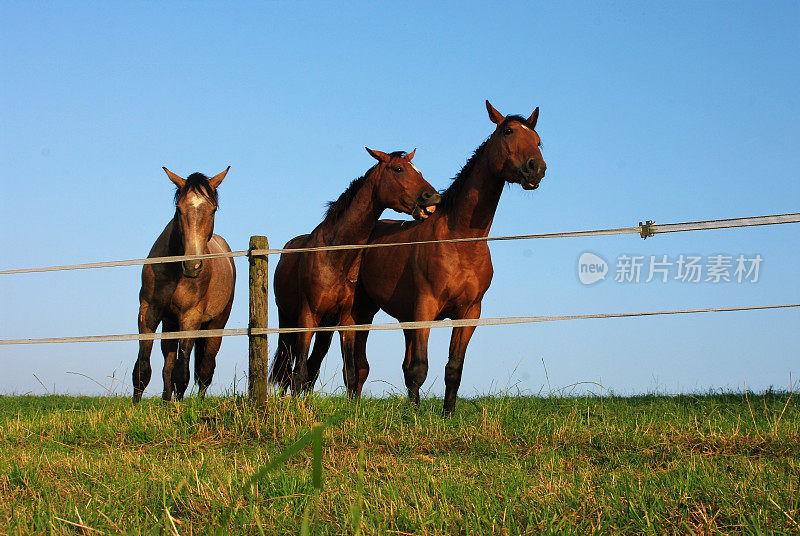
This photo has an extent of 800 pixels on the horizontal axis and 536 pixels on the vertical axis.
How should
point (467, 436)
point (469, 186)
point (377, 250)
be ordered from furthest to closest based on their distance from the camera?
point (377, 250) < point (469, 186) < point (467, 436)

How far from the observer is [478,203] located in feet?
22.2

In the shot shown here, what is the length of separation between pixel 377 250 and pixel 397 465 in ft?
12.4

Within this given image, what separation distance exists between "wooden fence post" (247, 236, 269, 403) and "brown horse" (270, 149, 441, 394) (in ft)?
2.28

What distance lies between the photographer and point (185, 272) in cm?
684

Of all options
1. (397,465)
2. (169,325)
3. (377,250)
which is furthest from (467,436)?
(169,325)

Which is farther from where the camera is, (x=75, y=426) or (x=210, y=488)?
(x=75, y=426)

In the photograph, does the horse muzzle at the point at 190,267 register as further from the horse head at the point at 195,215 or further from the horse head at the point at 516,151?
the horse head at the point at 516,151

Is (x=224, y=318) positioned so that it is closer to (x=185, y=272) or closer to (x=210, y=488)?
(x=185, y=272)

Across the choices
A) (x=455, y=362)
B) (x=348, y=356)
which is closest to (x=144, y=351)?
(x=348, y=356)

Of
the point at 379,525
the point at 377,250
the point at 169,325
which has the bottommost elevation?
the point at 379,525

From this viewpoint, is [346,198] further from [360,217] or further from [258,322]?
[258,322]

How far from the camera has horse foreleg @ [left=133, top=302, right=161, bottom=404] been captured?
746 centimetres

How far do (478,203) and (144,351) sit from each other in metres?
3.93

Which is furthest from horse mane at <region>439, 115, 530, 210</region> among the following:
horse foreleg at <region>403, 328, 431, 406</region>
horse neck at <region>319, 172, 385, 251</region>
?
horse foreleg at <region>403, 328, 431, 406</region>
